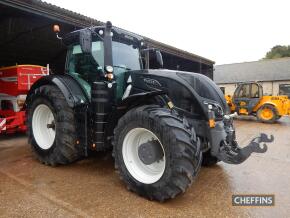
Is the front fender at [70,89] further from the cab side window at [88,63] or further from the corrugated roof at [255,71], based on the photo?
the corrugated roof at [255,71]

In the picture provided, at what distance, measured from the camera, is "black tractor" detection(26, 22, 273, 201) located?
8.76 feet

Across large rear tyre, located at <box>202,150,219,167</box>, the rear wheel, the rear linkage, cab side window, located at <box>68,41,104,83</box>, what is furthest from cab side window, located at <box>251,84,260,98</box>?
cab side window, located at <box>68,41,104,83</box>

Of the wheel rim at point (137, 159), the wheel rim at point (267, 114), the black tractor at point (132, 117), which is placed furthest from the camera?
the wheel rim at point (267, 114)

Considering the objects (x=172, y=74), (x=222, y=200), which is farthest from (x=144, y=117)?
(x=222, y=200)

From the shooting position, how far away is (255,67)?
32.1 m

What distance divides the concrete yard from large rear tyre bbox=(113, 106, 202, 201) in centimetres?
22

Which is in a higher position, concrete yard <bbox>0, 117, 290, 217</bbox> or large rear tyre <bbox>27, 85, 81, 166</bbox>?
large rear tyre <bbox>27, 85, 81, 166</bbox>

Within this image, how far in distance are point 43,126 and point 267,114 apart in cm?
1043

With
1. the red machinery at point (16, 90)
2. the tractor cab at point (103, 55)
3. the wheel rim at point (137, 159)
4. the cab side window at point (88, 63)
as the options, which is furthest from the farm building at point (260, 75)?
the wheel rim at point (137, 159)

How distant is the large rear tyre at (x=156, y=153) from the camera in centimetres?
255

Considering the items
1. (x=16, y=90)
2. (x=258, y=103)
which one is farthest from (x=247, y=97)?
(x=16, y=90)

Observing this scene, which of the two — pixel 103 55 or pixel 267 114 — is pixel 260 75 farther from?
pixel 103 55

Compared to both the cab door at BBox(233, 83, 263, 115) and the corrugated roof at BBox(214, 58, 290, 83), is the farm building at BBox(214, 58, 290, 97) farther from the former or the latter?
the cab door at BBox(233, 83, 263, 115)

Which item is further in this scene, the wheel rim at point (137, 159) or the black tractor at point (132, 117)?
the wheel rim at point (137, 159)
